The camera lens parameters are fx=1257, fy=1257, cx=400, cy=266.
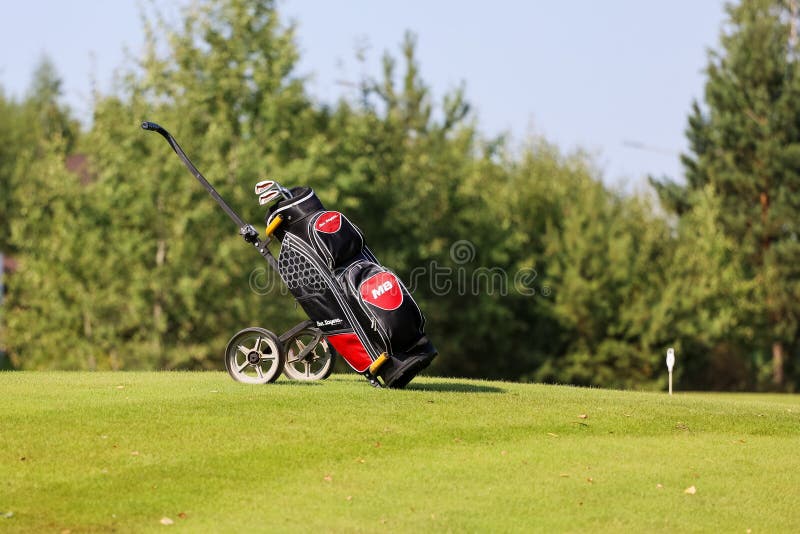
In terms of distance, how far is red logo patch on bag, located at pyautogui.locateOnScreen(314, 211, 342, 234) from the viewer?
16.4 metres

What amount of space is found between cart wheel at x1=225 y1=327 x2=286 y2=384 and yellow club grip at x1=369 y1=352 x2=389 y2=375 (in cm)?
128

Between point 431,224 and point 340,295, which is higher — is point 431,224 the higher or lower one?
the higher one

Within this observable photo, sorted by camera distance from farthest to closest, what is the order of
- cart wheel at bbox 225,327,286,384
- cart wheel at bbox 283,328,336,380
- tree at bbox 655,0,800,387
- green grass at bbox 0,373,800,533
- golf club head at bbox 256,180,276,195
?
1. tree at bbox 655,0,800,387
2. cart wheel at bbox 283,328,336,380
3. golf club head at bbox 256,180,276,195
4. cart wheel at bbox 225,327,286,384
5. green grass at bbox 0,373,800,533

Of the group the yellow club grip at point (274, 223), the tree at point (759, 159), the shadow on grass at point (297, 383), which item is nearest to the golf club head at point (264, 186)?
the yellow club grip at point (274, 223)

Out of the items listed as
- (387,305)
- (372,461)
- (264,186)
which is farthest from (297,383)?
(372,461)

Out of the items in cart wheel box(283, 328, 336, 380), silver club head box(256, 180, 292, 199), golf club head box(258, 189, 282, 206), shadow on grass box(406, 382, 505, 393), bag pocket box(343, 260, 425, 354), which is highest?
silver club head box(256, 180, 292, 199)

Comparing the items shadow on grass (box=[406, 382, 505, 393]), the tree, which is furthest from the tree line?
shadow on grass (box=[406, 382, 505, 393])

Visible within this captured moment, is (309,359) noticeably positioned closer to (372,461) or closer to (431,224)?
(372,461)

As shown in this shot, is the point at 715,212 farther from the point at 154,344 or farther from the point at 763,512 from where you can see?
the point at 763,512

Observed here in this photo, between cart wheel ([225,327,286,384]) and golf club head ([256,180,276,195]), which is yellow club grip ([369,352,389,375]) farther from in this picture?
golf club head ([256,180,276,195])

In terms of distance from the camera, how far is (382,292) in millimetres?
16203

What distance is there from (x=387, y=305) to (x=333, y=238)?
1161 mm

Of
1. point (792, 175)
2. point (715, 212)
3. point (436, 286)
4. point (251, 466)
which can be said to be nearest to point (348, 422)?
point (251, 466)

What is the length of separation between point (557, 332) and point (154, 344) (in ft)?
68.6
